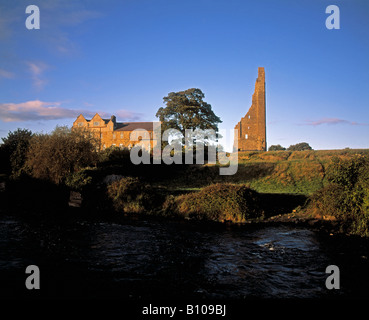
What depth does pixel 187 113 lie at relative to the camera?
138 ft

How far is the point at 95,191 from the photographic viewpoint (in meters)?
23.5

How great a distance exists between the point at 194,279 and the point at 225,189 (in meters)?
11.4

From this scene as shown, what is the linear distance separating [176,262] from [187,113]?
3376 centimetres

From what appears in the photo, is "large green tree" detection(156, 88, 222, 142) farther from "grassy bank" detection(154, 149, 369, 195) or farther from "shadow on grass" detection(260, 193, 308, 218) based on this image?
"shadow on grass" detection(260, 193, 308, 218)

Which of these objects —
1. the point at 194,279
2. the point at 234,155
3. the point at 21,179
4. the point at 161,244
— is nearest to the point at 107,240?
the point at 161,244

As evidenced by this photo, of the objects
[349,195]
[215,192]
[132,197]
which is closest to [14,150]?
[132,197]

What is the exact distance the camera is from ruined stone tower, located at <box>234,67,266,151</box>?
194ft

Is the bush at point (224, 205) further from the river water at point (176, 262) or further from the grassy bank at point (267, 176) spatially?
the grassy bank at point (267, 176)

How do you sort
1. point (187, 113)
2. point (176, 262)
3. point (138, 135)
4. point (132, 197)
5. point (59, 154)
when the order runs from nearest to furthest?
point (176, 262)
point (132, 197)
point (59, 154)
point (187, 113)
point (138, 135)

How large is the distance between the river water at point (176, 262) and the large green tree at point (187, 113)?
2725 cm

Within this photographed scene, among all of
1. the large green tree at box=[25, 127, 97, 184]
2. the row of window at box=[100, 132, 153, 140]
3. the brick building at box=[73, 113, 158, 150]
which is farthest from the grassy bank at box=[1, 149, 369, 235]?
the brick building at box=[73, 113, 158, 150]

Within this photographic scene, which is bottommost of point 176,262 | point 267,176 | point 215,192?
point 176,262

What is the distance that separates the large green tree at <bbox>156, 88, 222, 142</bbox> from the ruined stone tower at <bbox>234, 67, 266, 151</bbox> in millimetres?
18003

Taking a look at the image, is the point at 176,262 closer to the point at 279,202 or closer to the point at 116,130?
the point at 279,202
